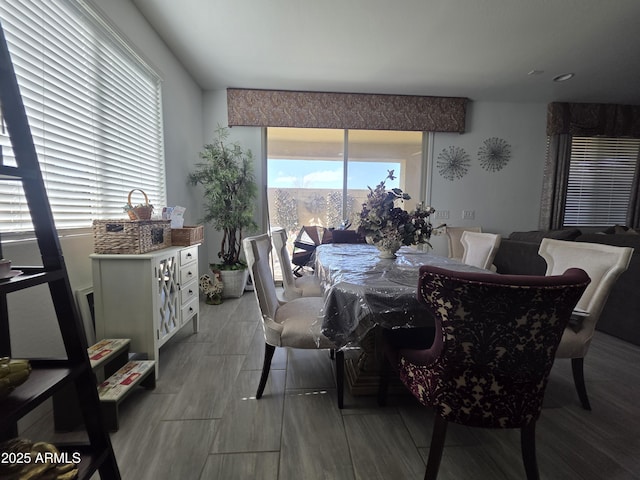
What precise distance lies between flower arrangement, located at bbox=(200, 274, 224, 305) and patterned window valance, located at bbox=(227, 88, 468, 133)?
2.07 metres

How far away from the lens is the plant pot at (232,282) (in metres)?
3.30

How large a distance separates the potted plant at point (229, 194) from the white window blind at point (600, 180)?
4.78 m

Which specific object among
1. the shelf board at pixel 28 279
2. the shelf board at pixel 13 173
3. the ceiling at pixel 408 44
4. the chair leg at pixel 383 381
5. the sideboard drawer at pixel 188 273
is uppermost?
the ceiling at pixel 408 44

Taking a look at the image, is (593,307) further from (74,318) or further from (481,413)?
(74,318)

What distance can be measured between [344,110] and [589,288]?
3.17 metres

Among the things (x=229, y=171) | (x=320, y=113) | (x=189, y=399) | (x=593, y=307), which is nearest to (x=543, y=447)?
(x=593, y=307)

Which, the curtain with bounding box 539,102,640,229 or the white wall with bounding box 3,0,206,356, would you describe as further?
the curtain with bounding box 539,102,640,229

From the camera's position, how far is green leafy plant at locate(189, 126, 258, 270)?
3188mm

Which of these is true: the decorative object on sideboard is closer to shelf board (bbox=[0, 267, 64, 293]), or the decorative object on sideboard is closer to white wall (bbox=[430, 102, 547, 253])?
shelf board (bbox=[0, 267, 64, 293])

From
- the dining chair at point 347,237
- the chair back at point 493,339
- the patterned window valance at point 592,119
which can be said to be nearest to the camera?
the chair back at point 493,339

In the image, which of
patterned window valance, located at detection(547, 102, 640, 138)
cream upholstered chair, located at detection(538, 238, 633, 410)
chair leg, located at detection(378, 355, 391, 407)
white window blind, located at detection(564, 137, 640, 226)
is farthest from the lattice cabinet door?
white window blind, located at detection(564, 137, 640, 226)

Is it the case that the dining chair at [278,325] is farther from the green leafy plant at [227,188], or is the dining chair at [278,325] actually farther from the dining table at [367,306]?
the green leafy plant at [227,188]

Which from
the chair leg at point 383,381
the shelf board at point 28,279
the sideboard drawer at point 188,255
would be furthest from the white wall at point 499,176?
the shelf board at point 28,279

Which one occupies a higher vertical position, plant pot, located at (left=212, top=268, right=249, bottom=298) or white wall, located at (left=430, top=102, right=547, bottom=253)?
white wall, located at (left=430, top=102, right=547, bottom=253)
